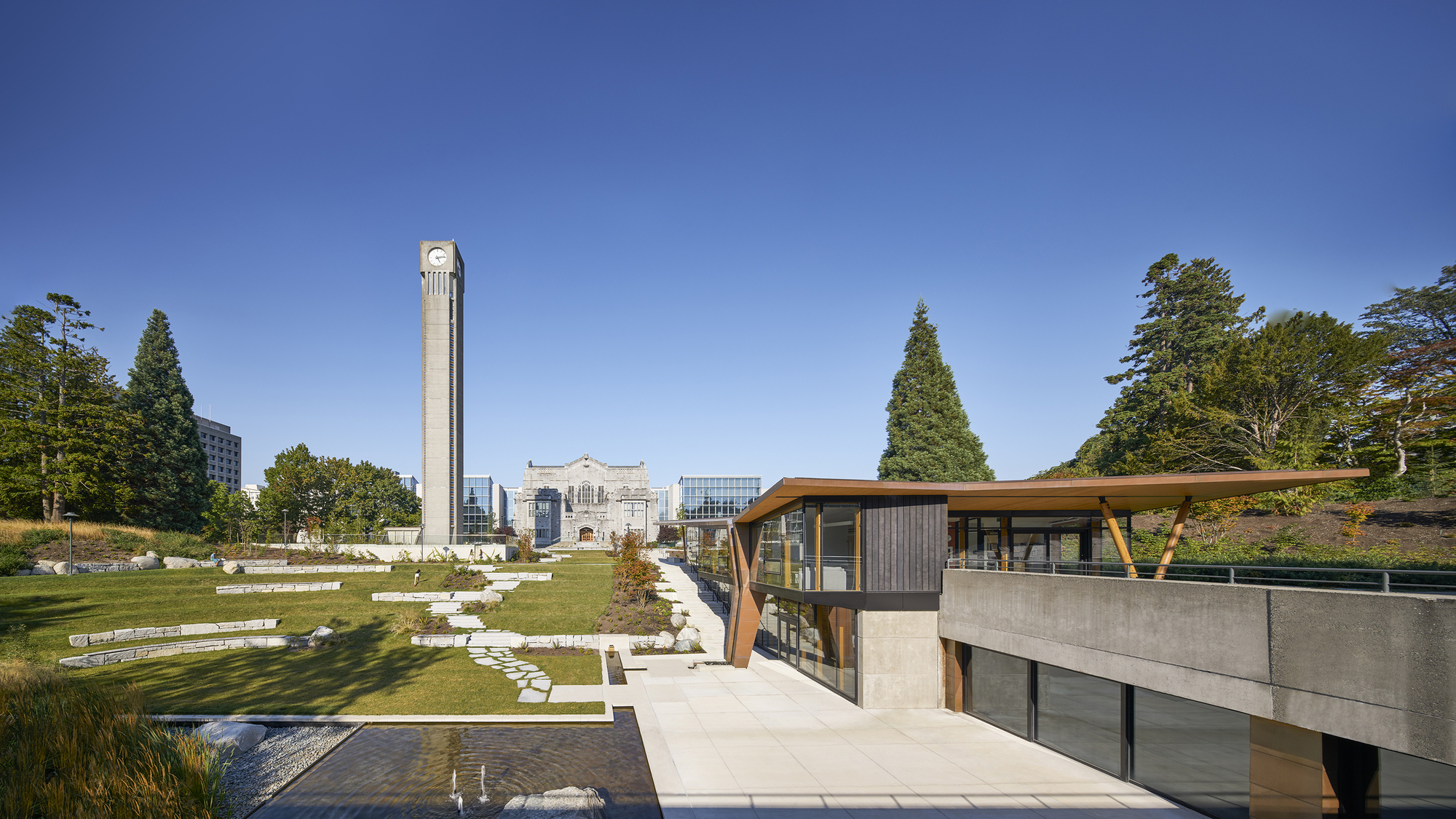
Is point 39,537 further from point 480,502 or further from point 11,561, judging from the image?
point 480,502

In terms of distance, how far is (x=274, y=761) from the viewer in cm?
1122

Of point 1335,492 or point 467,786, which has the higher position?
point 1335,492

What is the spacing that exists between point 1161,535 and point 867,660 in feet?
60.8

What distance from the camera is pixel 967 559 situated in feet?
50.5

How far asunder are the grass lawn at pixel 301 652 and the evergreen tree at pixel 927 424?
86.8ft

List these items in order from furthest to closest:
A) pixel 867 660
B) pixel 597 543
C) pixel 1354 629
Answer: pixel 597 543, pixel 867 660, pixel 1354 629

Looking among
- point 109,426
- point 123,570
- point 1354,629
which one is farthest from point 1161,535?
point 109,426

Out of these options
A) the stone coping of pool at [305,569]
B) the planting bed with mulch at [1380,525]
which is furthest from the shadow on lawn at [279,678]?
the planting bed with mulch at [1380,525]

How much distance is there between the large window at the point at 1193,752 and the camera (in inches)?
358

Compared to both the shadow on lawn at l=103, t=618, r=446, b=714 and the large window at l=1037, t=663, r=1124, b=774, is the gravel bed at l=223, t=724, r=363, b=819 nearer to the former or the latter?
the shadow on lawn at l=103, t=618, r=446, b=714

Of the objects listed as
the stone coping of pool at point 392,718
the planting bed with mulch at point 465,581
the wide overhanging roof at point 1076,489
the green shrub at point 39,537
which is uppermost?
the wide overhanging roof at point 1076,489

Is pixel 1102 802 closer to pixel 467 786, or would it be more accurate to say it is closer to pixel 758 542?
pixel 467 786

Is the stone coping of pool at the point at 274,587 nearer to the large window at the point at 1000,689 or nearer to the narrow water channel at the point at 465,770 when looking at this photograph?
the narrow water channel at the point at 465,770

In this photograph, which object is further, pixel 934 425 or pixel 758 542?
pixel 934 425
